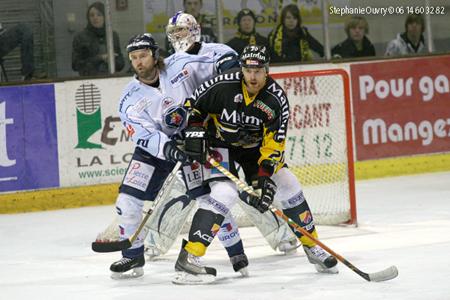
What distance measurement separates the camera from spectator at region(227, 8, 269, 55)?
326 inches

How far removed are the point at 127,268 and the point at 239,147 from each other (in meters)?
0.76

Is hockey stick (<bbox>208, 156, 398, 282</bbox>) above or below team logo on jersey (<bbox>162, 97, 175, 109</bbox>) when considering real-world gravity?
below

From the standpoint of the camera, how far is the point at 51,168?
7.79 m

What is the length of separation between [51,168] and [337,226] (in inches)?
89.4

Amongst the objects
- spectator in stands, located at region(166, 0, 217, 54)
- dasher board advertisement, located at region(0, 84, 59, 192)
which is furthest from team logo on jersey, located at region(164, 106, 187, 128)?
spectator in stands, located at region(166, 0, 217, 54)

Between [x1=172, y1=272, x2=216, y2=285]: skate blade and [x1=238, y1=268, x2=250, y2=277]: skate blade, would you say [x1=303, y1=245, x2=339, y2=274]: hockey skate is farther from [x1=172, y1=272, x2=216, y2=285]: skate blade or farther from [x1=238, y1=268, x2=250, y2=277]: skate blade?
[x1=172, y1=272, x2=216, y2=285]: skate blade

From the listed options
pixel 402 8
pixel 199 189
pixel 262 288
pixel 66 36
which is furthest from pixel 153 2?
pixel 262 288

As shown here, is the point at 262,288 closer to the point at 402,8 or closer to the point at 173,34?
the point at 173,34

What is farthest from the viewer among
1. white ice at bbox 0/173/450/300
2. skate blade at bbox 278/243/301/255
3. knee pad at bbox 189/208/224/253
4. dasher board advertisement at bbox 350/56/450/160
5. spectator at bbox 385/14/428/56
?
spectator at bbox 385/14/428/56

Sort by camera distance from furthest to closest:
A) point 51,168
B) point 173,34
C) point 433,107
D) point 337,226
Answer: point 433,107 → point 51,168 → point 337,226 → point 173,34

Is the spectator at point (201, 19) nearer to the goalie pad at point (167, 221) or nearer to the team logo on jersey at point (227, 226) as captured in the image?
the goalie pad at point (167, 221)

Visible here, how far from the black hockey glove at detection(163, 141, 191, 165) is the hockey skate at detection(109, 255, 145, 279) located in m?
0.55

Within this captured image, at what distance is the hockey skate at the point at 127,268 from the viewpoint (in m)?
5.10

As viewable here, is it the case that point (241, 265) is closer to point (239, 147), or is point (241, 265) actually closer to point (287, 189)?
point (287, 189)
